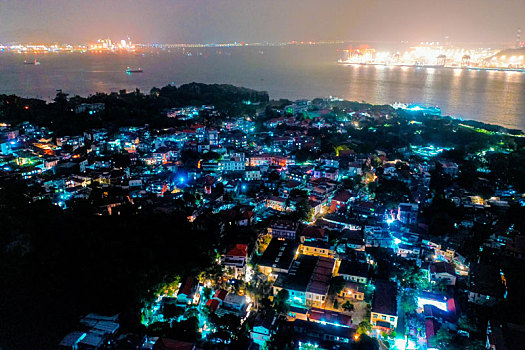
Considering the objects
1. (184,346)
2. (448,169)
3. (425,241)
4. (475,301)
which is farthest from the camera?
(448,169)

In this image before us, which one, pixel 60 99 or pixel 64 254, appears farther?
pixel 60 99

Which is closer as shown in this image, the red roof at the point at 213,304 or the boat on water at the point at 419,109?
the red roof at the point at 213,304

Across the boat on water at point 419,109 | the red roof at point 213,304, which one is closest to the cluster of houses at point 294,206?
the red roof at point 213,304

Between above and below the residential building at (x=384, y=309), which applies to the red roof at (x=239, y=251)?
above

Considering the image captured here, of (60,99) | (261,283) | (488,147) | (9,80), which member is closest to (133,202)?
(261,283)

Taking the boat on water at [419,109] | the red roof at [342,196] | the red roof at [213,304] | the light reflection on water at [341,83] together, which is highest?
the light reflection on water at [341,83]

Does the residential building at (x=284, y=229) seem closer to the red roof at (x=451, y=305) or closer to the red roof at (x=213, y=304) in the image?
the red roof at (x=213, y=304)

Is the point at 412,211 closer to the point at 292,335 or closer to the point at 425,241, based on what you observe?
the point at 425,241

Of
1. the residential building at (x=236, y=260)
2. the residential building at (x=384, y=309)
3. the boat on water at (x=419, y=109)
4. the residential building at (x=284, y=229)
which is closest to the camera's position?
the residential building at (x=384, y=309)

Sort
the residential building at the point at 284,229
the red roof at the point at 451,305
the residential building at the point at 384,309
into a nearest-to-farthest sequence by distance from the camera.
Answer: the residential building at the point at 384,309
the red roof at the point at 451,305
the residential building at the point at 284,229
